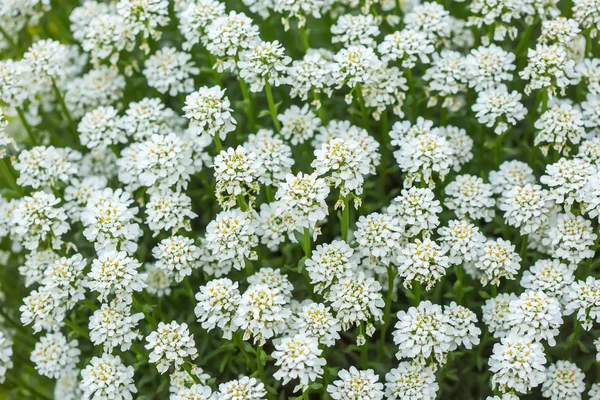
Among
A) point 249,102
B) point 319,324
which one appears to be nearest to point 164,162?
point 249,102

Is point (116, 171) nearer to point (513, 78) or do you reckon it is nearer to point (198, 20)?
point (198, 20)

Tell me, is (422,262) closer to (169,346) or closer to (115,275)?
(169,346)

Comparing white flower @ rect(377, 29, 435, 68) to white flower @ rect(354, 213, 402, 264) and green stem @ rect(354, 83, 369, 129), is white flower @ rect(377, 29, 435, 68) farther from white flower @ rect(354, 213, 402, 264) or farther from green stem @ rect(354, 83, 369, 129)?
white flower @ rect(354, 213, 402, 264)

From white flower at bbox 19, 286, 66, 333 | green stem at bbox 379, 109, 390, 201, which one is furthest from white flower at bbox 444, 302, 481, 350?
white flower at bbox 19, 286, 66, 333

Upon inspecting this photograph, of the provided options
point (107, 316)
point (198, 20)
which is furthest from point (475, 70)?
point (107, 316)

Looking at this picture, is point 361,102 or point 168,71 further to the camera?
point 168,71
